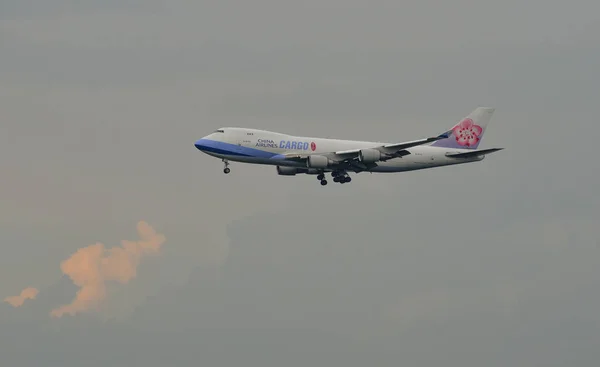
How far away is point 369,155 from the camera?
141000 mm

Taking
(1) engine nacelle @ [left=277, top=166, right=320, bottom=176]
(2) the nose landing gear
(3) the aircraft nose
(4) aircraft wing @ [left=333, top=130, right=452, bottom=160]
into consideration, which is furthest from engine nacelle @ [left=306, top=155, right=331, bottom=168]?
(3) the aircraft nose

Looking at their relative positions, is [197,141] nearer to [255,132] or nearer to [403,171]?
[255,132]

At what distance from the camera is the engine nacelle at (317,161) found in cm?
14025

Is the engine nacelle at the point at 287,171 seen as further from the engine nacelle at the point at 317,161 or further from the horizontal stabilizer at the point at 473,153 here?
the horizontal stabilizer at the point at 473,153

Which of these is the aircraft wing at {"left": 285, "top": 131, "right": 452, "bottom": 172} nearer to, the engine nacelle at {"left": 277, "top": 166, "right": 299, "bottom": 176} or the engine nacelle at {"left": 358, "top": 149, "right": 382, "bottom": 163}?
the engine nacelle at {"left": 358, "top": 149, "right": 382, "bottom": 163}

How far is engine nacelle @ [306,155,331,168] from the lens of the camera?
A: 5522 inches

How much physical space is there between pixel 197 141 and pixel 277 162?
31.7ft

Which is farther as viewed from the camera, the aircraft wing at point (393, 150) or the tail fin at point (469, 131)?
the tail fin at point (469, 131)

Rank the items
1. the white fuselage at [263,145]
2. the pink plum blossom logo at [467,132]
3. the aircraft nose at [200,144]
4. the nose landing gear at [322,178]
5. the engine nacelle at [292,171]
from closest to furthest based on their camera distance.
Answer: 1. the white fuselage at [263,145]
2. the aircraft nose at [200,144]
3. the engine nacelle at [292,171]
4. the nose landing gear at [322,178]
5. the pink plum blossom logo at [467,132]

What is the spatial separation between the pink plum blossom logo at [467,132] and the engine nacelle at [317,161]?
21.0 meters

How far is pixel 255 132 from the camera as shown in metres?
143

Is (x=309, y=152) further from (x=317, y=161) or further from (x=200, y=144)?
(x=200, y=144)

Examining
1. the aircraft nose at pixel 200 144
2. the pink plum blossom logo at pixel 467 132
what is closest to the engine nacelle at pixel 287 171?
the aircraft nose at pixel 200 144

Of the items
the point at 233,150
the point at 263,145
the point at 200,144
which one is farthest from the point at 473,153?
the point at 200,144
